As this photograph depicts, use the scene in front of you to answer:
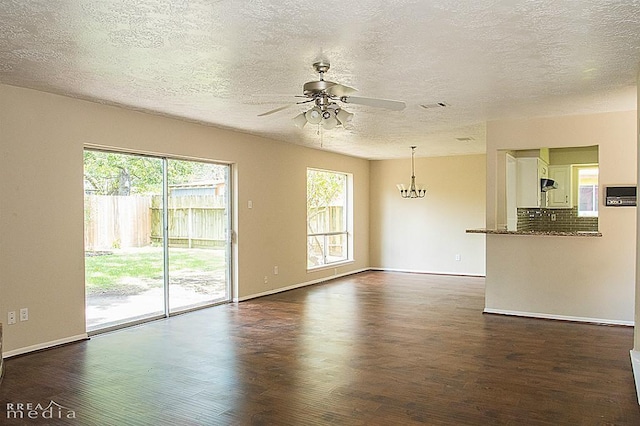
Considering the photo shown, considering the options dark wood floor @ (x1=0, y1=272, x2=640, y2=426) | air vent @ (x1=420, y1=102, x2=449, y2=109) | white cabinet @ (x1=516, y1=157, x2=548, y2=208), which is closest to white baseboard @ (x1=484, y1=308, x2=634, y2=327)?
dark wood floor @ (x1=0, y1=272, x2=640, y2=426)

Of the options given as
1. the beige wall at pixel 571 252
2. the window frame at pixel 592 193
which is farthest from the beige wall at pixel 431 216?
the beige wall at pixel 571 252

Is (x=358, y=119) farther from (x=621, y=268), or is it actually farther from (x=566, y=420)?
(x=566, y=420)

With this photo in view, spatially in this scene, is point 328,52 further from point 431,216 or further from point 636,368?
point 431,216

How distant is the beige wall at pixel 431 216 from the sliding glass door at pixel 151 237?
4582 mm

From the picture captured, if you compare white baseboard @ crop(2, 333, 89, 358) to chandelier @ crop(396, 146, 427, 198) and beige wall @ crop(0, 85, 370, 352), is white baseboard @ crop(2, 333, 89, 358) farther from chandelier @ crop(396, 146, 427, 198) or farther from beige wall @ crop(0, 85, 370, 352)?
chandelier @ crop(396, 146, 427, 198)

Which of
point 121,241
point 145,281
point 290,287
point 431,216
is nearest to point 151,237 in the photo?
point 121,241

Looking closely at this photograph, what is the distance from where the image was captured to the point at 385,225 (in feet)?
34.9

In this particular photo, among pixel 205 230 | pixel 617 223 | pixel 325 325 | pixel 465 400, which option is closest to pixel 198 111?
pixel 205 230

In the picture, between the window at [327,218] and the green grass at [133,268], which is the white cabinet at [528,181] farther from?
the green grass at [133,268]

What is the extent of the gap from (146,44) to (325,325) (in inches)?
139

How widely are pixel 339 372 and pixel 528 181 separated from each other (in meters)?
4.72

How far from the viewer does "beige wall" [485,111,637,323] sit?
18.1ft

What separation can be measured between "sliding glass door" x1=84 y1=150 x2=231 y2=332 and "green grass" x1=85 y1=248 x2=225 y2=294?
0.4 inches

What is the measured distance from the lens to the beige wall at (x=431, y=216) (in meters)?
9.73
